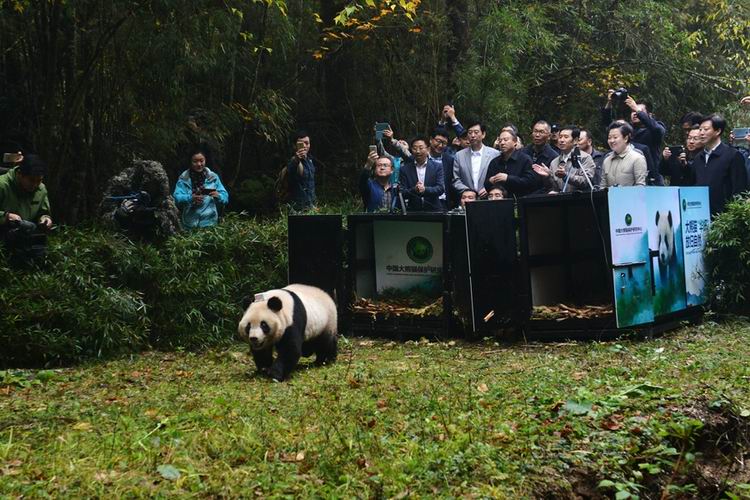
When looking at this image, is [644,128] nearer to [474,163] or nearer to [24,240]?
[474,163]

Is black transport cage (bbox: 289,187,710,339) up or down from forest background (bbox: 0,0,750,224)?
down

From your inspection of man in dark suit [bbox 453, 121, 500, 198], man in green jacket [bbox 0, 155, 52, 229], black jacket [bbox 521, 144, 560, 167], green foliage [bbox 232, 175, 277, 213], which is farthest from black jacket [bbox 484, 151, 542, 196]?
green foliage [bbox 232, 175, 277, 213]

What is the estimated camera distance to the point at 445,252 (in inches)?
412

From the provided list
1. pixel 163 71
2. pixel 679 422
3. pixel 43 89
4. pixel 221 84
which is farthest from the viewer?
pixel 221 84

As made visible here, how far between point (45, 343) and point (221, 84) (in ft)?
21.8

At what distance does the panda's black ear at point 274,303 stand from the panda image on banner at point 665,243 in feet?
14.4

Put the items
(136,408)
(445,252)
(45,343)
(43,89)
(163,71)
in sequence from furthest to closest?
(163,71) < (43,89) < (445,252) < (45,343) < (136,408)

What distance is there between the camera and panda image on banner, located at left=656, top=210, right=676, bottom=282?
33.8 ft

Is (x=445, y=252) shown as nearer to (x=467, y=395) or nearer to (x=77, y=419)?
(x=467, y=395)

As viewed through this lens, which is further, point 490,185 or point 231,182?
point 231,182

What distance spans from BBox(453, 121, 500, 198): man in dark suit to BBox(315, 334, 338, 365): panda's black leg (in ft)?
11.0

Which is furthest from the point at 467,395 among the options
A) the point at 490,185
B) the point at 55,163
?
the point at 55,163

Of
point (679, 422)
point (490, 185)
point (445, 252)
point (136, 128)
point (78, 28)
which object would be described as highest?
point (78, 28)

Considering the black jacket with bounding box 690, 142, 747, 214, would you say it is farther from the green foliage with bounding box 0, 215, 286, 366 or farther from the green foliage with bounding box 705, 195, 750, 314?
the green foliage with bounding box 0, 215, 286, 366
